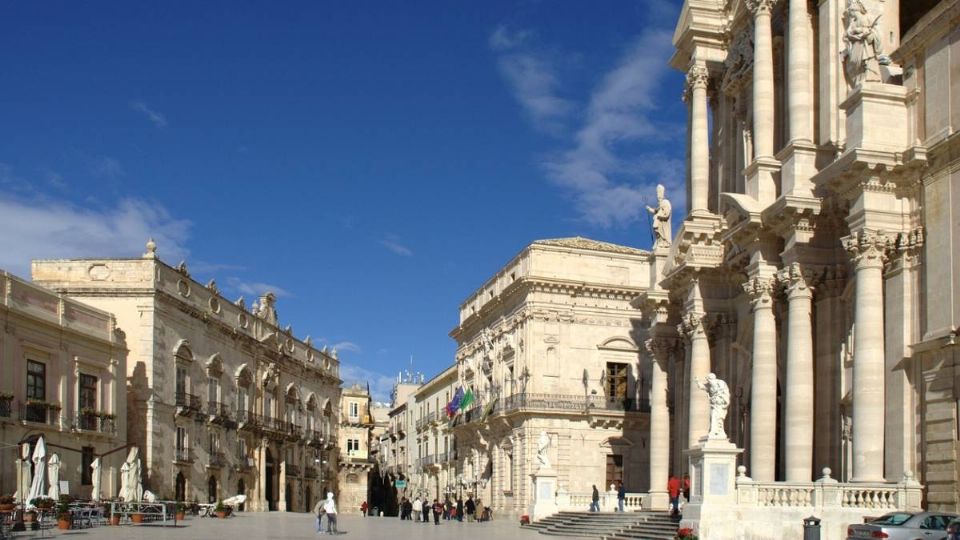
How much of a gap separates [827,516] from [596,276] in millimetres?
29719

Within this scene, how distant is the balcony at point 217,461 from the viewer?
53.8m

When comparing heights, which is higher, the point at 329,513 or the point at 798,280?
the point at 798,280

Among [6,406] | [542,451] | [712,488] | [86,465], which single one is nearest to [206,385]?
[86,465]

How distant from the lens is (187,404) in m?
50.4

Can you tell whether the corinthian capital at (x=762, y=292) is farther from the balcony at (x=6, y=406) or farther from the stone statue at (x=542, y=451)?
the balcony at (x=6, y=406)

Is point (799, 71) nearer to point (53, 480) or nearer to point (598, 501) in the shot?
point (598, 501)

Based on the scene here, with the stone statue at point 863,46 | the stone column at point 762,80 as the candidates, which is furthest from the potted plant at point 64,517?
the stone statue at point 863,46

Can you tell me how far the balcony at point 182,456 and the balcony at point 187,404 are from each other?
1.50m

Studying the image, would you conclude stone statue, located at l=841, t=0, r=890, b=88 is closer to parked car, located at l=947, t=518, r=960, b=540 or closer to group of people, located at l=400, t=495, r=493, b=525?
parked car, located at l=947, t=518, r=960, b=540

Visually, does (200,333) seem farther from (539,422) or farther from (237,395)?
(539,422)

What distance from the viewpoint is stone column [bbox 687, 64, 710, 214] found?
33.8m

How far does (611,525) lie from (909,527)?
13254 millimetres

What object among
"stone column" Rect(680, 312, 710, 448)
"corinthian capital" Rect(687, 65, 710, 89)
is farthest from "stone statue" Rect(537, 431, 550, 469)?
"corinthian capital" Rect(687, 65, 710, 89)

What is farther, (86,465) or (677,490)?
(86,465)
